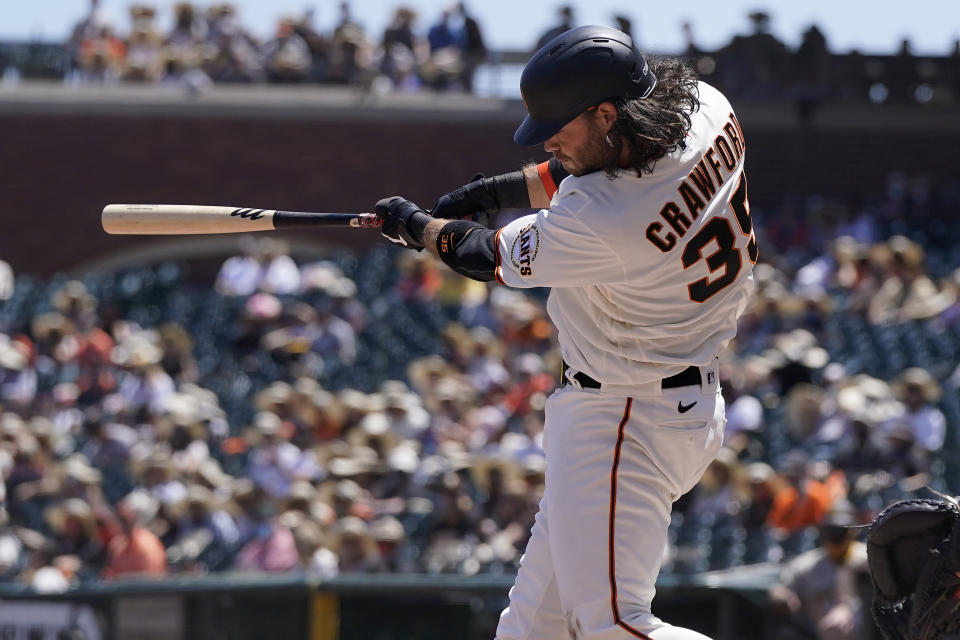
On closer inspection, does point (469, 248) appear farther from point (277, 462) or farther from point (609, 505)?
point (277, 462)

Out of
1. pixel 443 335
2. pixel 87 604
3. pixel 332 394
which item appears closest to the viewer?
pixel 87 604

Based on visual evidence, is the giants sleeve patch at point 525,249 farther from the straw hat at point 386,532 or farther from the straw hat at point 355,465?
the straw hat at point 355,465

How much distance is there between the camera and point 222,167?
17734 millimetres

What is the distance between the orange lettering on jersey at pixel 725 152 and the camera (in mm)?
3604

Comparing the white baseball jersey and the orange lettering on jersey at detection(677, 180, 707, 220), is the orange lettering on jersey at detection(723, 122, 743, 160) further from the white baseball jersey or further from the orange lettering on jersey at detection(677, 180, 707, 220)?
the orange lettering on jersey at detection(677, 180, 707, 220)

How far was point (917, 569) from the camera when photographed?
359 cm

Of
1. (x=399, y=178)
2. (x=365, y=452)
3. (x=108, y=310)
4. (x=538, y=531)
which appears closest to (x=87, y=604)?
(x=365, y=452)

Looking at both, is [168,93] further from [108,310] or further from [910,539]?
[910,539]

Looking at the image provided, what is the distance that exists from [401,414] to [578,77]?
681 cm

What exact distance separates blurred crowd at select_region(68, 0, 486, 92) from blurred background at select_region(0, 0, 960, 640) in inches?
1.3

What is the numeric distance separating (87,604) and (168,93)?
35.2 ft

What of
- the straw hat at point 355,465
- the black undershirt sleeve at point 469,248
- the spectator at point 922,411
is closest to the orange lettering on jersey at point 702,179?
the black undershirt sleeve at point 469,248

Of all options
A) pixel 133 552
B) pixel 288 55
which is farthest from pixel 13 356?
pixel 288 55

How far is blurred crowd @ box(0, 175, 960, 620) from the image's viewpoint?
8.06m
